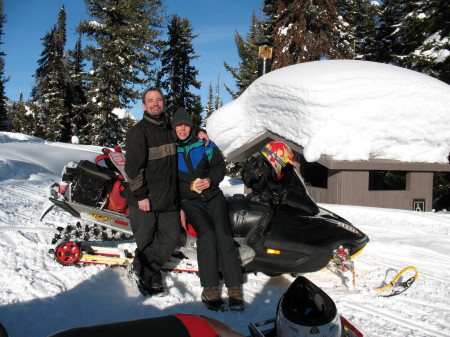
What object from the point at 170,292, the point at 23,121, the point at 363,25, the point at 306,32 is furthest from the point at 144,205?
the point at 23,121

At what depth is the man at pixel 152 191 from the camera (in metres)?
3.05

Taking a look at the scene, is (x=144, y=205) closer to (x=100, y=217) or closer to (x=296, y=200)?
(x=100, y=217)

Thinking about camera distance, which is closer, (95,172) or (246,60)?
(95,172)

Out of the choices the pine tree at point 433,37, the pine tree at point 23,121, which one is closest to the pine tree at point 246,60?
the pine tree at point 433,37

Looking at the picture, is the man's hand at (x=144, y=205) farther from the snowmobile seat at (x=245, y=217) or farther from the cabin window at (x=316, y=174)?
the cabin window at (x=316, y=174)

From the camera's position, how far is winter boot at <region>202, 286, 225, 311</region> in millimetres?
2912

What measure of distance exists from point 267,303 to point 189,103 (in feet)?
81.1

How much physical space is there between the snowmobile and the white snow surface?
4.54 m

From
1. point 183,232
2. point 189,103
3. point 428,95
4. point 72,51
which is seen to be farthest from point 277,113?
point 72,51

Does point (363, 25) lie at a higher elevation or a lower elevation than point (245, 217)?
higher

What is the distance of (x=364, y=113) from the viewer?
8016mm

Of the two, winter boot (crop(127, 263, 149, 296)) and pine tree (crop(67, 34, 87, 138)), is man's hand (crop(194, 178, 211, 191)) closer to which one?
winter boot (crop(127, 263, 149, 296))

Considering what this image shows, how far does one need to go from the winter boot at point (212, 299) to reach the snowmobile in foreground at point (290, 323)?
834 millimetres

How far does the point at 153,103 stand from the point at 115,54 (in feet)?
73.3
